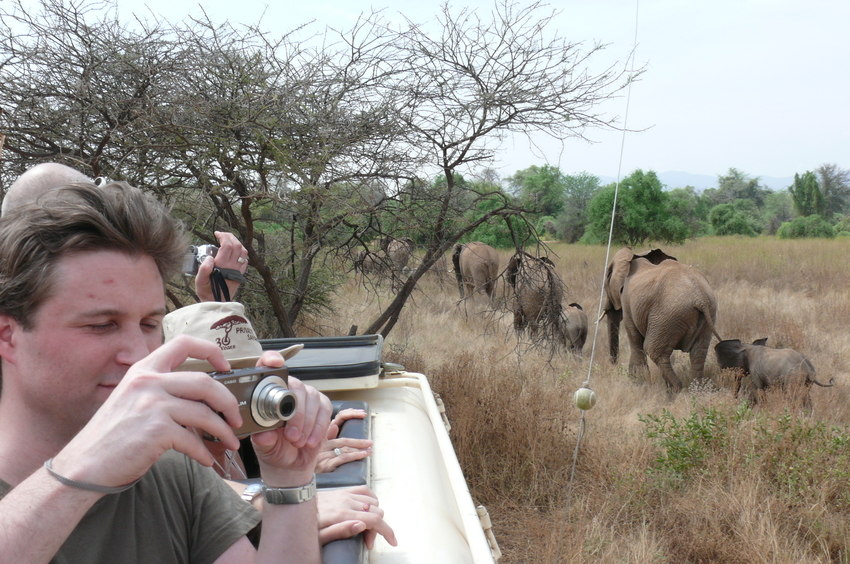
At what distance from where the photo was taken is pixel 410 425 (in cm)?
271

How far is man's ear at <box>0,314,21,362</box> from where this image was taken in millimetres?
1344

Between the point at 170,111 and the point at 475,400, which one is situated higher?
the point at 170,111

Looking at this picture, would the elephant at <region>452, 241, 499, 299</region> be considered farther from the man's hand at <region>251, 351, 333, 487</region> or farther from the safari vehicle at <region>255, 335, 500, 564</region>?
the man's hand at <region>251, 351, 333, 487</region>

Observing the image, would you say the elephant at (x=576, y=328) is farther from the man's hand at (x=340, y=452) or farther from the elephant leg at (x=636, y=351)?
the man's hand at (x=340, y=452)

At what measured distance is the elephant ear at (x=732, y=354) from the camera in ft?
28.3

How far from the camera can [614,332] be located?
11.5 meters

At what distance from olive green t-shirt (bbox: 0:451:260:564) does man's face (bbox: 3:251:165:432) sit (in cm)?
17

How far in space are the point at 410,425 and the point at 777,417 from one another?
13.9ft

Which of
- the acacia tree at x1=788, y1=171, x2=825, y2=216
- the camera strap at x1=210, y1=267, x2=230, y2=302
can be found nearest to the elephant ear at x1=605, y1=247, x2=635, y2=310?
the camera strap at x1=210, y1=267, x2=230, y2=302

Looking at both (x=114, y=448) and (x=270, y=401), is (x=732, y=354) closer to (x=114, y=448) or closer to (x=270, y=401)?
(x=270, y=401)

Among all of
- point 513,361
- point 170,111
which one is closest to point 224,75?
point 170,111

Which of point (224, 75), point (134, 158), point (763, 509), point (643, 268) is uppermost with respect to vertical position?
point (224, 75)

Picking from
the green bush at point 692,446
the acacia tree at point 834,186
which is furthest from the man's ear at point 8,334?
→ the acacia tree at point 834,186

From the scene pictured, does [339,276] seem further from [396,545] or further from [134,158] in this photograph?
[396,545]
